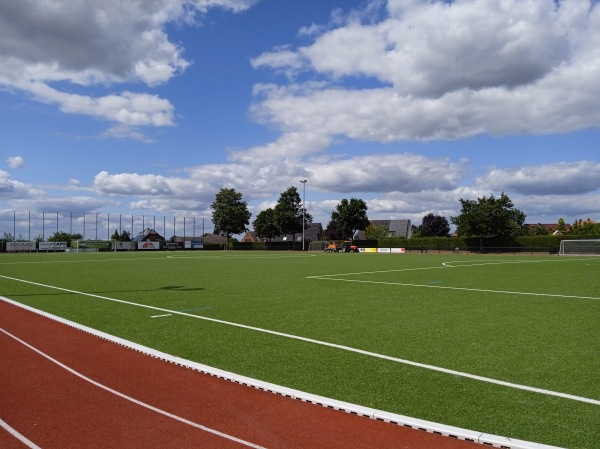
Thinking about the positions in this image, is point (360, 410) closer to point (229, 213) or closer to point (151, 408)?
point (151, 408)

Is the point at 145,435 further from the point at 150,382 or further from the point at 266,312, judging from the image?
the point at 266,312

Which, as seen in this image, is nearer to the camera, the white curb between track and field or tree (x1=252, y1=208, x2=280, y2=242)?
the white curb between track and field

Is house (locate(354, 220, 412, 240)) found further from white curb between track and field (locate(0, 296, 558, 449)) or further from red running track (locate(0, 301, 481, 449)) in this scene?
red running track (locate(0, 301, 481, 449))

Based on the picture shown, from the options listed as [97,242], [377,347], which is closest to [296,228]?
[97,242]

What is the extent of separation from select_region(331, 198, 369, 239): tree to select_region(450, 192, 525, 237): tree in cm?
3006

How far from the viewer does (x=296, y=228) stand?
9538cm

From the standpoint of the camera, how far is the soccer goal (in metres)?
51.2

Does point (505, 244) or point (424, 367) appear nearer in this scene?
point (424, 367)

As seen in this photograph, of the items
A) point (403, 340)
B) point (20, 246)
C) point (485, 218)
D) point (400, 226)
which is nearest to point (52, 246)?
point (20, 246)

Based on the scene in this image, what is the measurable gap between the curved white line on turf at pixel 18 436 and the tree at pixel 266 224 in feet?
305

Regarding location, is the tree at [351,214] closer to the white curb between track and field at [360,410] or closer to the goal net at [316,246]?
the goal net at [316,246]

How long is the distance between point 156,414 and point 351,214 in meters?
91.0

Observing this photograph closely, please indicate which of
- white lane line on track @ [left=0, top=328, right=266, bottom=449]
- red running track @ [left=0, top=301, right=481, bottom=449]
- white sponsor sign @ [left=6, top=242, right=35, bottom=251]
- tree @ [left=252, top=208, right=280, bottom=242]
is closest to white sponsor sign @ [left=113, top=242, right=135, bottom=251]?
white sponsor sign @ [left=6, top=242, right=35, bottom=251]

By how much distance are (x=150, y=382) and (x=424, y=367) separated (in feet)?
13.0
